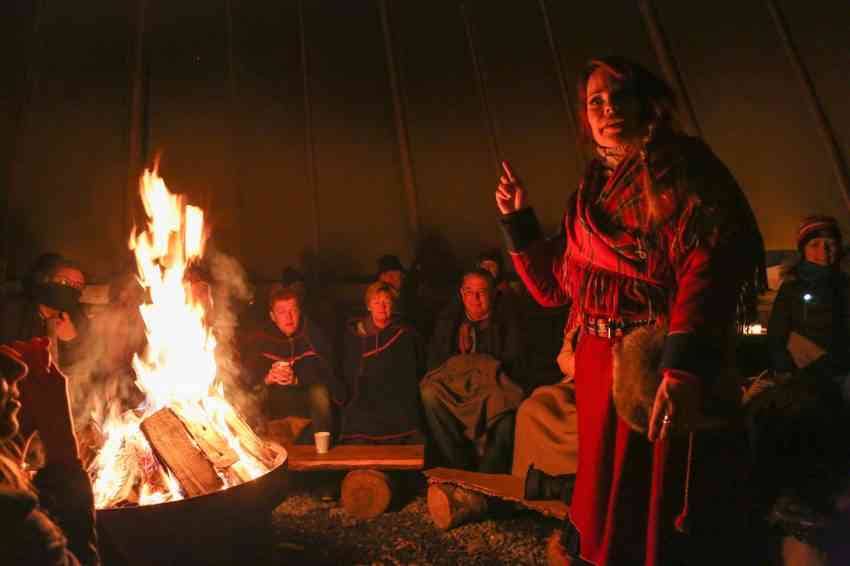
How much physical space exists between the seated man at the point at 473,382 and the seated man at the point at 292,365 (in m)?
0.87

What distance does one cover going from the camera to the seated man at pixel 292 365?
484cm

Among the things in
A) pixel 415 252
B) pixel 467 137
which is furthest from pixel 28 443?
pixel 467 137

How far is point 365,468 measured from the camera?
156 inches

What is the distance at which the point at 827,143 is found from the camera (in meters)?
6.29

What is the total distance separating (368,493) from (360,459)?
9.6 inches

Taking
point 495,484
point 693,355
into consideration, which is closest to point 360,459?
point 495,484

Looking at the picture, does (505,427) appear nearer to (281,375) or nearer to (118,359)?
(281,375)

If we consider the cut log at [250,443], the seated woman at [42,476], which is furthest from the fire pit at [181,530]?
the seated woman at [42,476]

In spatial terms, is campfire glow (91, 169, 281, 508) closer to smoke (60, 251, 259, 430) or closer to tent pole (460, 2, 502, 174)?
smoke (60, 251, 259, 430)

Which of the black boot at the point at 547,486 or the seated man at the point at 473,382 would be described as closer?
the black boot at the point at 547,486

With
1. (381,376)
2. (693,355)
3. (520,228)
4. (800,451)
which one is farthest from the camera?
(381,376)

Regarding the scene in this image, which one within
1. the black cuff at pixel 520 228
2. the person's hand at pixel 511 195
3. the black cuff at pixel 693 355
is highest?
the person's hand at pixel 511 195

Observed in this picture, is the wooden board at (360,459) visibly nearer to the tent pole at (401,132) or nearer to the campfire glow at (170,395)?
the campfire glow at (170,395)

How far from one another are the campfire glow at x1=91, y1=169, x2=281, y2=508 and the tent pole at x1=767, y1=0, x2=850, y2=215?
625 centimetres
